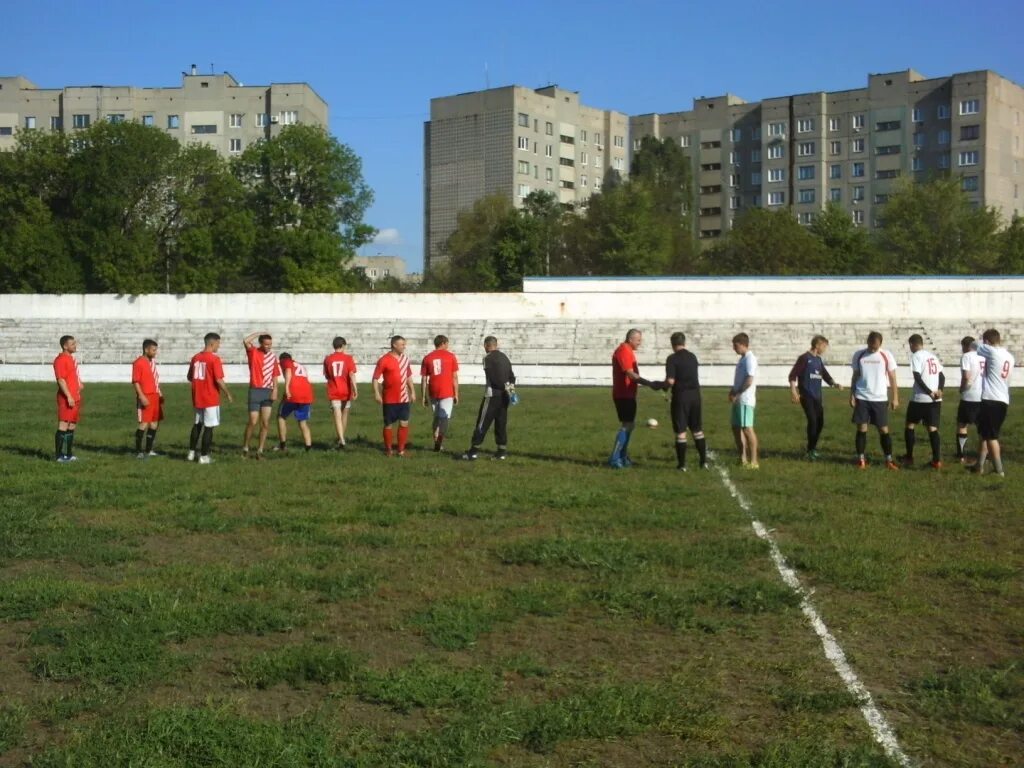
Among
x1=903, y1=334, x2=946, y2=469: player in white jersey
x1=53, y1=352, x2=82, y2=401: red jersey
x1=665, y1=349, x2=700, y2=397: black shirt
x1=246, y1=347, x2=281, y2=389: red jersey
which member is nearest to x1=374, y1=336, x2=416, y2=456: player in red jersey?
x1=246, y1=347, x2=281, y2=389: red jersey

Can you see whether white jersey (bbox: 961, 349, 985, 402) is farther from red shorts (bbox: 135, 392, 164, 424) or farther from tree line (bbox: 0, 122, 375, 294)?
tree line (bbox: 0, 122, 375, 294)

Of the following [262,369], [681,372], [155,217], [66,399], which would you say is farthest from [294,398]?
[155,217]

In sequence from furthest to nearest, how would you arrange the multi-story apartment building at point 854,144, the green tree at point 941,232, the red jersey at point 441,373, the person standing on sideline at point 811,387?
the multi-story apartment building at point 854,144 → the green tree at point 941,232 → the red jersey at point 441,373 → the person standing on sideline at point 811,387

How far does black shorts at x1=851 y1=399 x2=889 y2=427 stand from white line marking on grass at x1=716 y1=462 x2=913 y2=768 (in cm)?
563

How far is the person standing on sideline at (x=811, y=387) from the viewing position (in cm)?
1620

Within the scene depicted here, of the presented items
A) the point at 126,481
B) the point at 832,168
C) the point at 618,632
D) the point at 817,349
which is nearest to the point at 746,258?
the point at 832,168

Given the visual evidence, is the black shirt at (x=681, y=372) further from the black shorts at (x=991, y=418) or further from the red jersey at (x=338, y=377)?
the red jersey at (x=338, y=377)

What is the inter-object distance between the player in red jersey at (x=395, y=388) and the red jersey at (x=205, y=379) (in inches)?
88.2

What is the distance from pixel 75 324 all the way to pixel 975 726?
49.5m

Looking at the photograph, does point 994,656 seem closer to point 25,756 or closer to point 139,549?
point 25,756

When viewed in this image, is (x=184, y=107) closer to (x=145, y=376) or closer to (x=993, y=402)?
(x=145, y=376)

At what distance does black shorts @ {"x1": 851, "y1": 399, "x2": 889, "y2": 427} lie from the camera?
15633 mm

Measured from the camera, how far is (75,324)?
165 feet

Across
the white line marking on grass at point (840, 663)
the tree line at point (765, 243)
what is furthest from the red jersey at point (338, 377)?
the tree line at point (765, 243)
